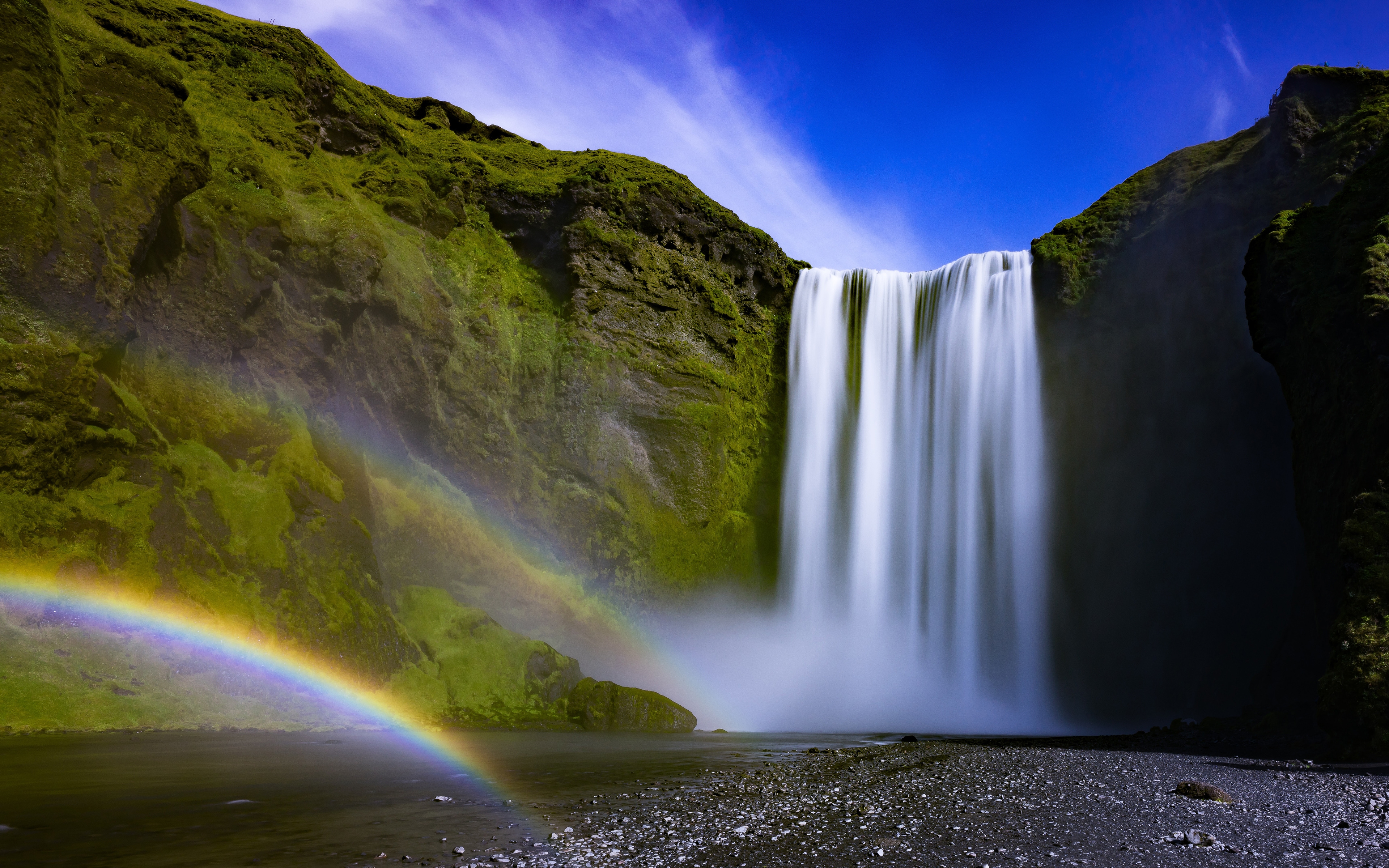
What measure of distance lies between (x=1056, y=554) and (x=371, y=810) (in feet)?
93.0

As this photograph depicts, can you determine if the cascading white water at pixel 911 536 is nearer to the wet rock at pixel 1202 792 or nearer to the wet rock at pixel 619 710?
the wet rock at pixel 619 710

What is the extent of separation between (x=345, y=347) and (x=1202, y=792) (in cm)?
2482

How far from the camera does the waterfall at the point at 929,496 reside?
29.0 m

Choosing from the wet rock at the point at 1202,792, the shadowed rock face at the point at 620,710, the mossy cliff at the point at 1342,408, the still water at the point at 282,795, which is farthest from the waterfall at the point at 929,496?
the wet rock at the point at 1202,792

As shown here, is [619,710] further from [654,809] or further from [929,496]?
[929,496]

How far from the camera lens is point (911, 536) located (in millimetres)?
31016

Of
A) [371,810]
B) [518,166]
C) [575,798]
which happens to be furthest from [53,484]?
[518,166]

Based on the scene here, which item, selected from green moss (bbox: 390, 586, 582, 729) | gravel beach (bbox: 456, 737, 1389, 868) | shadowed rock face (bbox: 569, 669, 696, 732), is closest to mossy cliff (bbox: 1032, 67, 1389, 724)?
shadowed rock face (bbox: 569, 669, 696, 732)

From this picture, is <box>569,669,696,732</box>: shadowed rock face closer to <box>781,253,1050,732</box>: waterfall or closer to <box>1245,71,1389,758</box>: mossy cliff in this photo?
<box>781,253,1050,732</box>: waterfall

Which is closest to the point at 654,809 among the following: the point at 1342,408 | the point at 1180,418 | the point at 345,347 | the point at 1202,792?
the point at 1202,792

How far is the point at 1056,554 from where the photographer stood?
29.7 m

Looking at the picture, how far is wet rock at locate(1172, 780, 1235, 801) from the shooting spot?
8.07m

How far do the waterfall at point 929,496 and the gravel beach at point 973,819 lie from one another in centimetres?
1732

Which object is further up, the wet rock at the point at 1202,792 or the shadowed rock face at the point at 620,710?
the wet rock at the point at 1202,792
